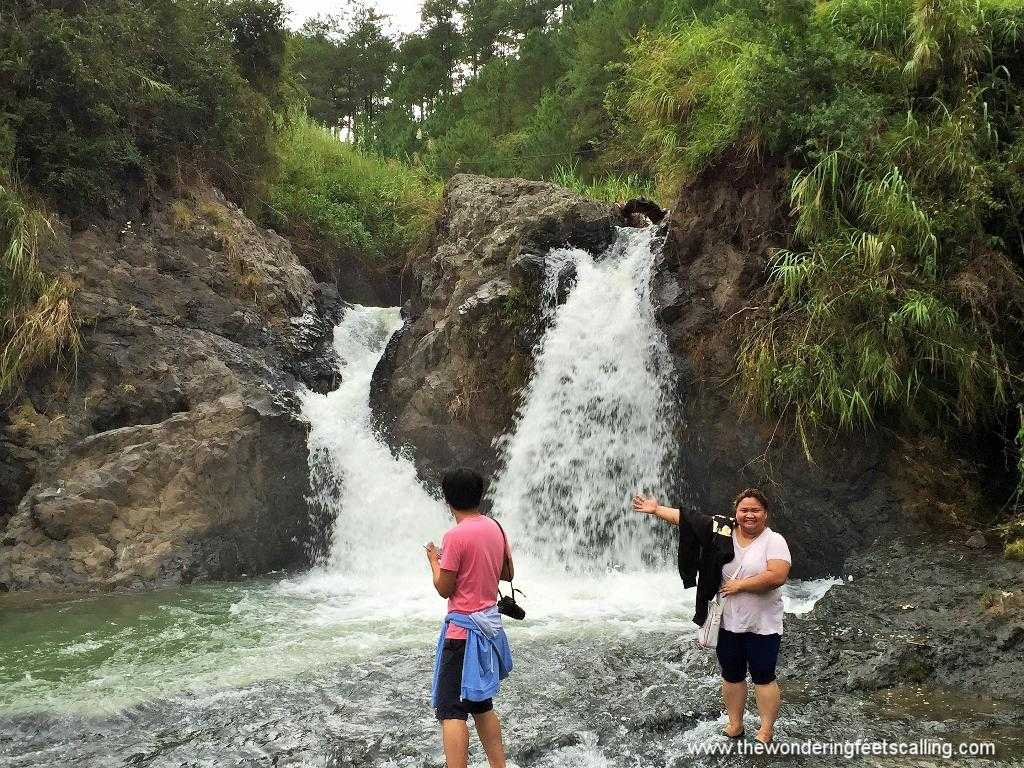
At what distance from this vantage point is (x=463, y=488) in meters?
3.87

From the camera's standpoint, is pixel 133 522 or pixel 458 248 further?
pixel 458 248

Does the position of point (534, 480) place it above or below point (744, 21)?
below

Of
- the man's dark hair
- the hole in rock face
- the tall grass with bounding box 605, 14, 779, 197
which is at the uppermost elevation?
the tall grass with bounding box 605, 14, 779, 197

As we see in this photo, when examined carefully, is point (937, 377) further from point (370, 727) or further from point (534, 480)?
point (370, 727)

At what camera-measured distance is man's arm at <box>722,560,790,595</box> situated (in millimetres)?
4109

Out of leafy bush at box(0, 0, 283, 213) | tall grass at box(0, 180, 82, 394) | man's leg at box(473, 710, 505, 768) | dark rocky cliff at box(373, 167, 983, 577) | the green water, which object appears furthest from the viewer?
leafy bush at box(0, 0, 283, 213)

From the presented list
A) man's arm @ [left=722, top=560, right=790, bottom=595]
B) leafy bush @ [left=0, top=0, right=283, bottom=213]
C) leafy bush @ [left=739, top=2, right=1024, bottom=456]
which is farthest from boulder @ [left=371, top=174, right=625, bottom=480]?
man's arm @ [left=722, top=560, right=790, bottom=595]

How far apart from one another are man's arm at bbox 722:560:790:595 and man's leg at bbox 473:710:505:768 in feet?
4.40

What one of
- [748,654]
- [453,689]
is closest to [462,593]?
[453,689]

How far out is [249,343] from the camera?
38.1ft

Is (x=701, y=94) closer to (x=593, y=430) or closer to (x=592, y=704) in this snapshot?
(x=593, y=430)

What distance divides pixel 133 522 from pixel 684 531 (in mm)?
7411

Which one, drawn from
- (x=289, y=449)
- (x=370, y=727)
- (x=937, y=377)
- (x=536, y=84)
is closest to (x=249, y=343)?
(x=289, y=449)

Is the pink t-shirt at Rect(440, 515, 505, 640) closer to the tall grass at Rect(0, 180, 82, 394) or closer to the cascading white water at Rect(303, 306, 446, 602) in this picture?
the cascading white water at Rect(303, 306, 446, 602)
